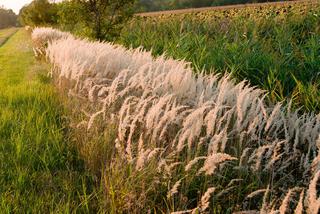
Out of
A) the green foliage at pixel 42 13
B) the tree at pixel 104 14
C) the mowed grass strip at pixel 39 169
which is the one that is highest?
the green foliage at pixel 42 13

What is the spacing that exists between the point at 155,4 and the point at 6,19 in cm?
6027

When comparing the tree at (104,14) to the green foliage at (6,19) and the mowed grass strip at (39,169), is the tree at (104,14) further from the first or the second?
the green foliage at (6,19)

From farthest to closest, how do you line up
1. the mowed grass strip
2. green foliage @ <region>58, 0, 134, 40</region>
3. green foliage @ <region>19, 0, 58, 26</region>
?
green foliage @ <region>19, 0, 58, 26</region>, green foliage @ <region>58, 0, 134, 40</region>, the mowed grass strip

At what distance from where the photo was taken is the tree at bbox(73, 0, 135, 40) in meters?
12.2

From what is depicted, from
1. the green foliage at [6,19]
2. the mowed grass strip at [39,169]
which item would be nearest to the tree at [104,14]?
the mowed grass strip at [39,169]

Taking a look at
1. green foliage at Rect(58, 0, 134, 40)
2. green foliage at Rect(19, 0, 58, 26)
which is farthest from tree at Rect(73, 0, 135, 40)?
green foliage at Rect(19, 0, 58, 26)

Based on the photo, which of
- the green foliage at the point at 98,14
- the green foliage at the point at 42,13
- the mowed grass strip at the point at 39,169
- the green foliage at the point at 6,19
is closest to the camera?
the mowed grass strip at the point at 39,169

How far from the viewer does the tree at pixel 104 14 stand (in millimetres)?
12207

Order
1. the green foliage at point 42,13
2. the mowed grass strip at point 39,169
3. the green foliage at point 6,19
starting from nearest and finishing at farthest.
Result: the mowed grass strip at point 39,169 → the green foliage at point 42,13 → the green foliage at point 6,19

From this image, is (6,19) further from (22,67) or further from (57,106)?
(57,106)

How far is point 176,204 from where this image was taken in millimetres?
2531

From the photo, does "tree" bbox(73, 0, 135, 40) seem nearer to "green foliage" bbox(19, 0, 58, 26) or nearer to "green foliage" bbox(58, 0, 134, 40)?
"green foliage" bbox(58, 0, 134, 40)

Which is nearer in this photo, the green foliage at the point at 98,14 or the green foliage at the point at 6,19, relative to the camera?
the green foliage at the point at 98,14

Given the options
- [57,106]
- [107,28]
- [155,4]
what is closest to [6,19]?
[155,4]
